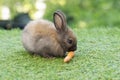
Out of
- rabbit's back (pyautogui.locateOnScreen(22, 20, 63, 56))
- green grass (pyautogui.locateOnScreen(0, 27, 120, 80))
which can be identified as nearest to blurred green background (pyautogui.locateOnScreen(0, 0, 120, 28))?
green grass (pyautogui.locateOnScreen(0, 27, 120, 80))

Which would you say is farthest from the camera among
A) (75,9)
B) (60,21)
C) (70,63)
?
(75,9)

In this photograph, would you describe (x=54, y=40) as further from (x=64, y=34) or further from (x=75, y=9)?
(x=75, y=9)

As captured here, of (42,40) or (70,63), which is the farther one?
(42,40)

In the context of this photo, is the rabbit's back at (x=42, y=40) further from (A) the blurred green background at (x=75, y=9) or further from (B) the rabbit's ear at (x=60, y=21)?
(A) the blurred green background at (x=75, y=9)

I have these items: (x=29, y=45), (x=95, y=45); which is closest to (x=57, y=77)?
(x=29, y=45)

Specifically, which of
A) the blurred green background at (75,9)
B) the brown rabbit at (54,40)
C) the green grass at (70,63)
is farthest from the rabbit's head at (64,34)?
the blurred green background at (75,9)

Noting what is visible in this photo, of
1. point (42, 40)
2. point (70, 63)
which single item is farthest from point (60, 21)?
point (70, 63)
